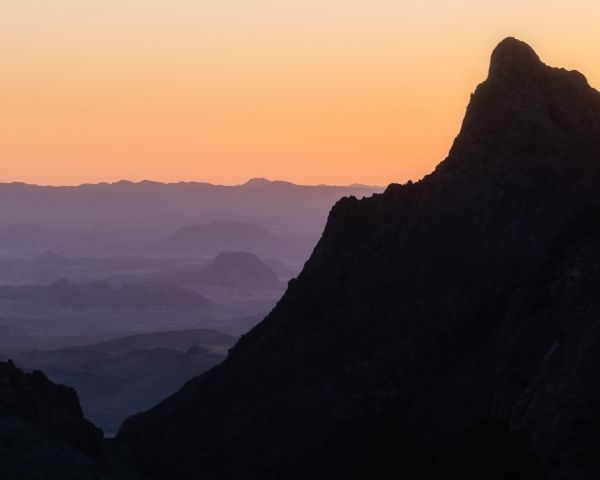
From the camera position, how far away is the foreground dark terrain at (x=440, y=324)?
63.2 meters

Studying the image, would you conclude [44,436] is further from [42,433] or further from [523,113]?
[523,113]

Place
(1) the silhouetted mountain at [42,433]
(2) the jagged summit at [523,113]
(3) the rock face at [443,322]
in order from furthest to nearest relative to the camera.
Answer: (2) the jagged summit at [523,113]
(1) the silhouetted mountain at [42,433]
(3) the rock face at [443,322]

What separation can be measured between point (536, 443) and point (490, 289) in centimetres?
2116

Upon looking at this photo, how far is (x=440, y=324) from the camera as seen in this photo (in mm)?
76250

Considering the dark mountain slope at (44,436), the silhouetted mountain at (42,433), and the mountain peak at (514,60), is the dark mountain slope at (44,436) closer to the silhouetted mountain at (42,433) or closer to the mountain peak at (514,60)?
the silhouetted mountain at (42,433)

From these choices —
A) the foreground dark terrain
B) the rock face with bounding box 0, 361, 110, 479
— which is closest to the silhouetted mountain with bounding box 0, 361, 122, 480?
the rock face with bounding box 0, 361, 110, 479

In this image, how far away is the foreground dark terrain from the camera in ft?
207

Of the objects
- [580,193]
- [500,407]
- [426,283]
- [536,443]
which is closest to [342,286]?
[426,283]

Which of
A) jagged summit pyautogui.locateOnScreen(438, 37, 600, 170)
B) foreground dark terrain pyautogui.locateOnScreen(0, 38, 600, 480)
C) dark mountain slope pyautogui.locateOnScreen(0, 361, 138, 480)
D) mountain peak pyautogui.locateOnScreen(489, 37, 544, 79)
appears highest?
mountain peak pyautogui.locateOnScreen(489, 37, 544, 79)

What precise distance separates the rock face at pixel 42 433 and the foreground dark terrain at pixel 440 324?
2.49 feet

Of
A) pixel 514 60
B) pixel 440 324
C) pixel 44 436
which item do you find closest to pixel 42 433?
pixel 44 436

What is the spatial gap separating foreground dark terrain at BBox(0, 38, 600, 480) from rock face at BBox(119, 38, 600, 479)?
0.33 feet

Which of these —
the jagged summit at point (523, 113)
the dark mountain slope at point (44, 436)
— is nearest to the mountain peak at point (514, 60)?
the jagged summit at point (523, 113)

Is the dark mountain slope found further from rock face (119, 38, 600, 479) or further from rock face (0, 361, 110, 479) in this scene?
rock face (119, 38, 600, 479)
